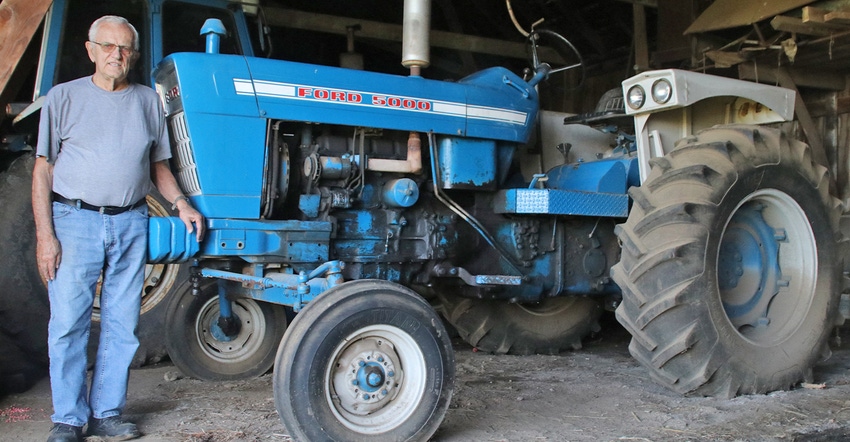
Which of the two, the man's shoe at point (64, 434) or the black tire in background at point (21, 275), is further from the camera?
the black tire in background at point (21, 275)

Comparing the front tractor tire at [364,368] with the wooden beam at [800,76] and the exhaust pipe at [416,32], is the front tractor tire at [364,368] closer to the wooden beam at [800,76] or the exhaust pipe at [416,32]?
the exhaust pipe at [416,32]

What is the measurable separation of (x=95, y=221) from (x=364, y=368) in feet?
3.88

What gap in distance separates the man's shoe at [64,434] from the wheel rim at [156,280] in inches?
59.5

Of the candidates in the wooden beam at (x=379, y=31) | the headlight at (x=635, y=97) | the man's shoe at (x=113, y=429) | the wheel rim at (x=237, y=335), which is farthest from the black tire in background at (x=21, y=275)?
the headlight at (x=635, y=97)

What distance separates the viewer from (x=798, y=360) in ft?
12.0

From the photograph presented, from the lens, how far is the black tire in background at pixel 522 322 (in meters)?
Answer: 4.68

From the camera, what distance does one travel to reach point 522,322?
4.76 metres

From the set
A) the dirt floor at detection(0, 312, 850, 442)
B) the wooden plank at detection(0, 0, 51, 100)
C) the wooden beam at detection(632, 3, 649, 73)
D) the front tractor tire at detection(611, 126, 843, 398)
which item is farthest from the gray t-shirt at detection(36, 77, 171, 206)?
the wooden beam at detection(632, 3, 649, 73)

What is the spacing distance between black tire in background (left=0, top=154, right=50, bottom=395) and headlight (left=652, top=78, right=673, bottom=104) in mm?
3403

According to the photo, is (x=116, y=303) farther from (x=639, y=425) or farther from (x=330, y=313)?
(x=639, y=425)

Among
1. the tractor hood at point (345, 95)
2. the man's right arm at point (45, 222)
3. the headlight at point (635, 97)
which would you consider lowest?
the man's right arm at point (45, 222)

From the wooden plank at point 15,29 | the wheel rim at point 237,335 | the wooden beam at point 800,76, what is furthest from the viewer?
the wooden beam at point 800,76

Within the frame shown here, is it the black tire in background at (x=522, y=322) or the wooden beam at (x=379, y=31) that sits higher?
the wooden beam at (x=379, y=31)

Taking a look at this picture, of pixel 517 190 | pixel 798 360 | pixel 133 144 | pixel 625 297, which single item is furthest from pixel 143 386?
pixel 798 360
